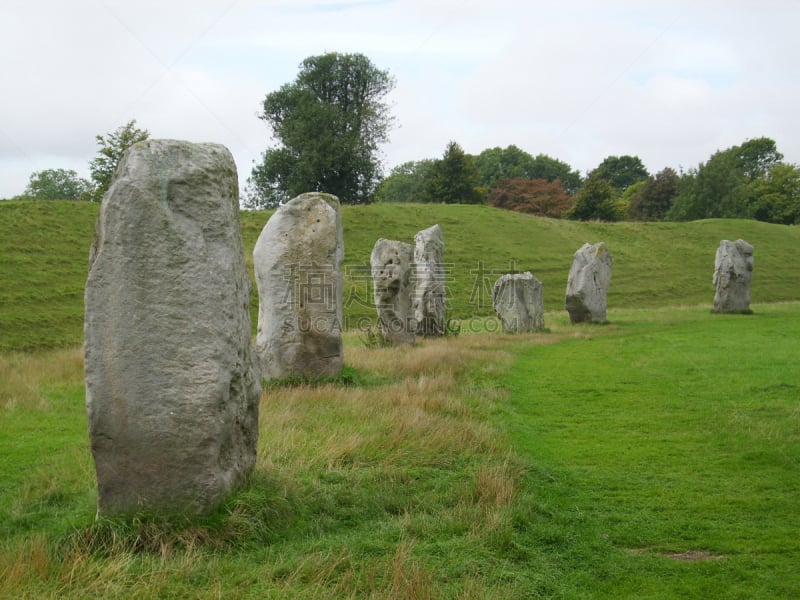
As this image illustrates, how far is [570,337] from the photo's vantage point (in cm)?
2012

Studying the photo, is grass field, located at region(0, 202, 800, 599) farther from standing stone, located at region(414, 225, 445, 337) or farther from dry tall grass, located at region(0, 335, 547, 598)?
standing stone, located at region(414, 225, 445, 337)

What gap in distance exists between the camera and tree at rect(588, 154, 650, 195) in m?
96.7

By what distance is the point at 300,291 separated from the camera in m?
11.2

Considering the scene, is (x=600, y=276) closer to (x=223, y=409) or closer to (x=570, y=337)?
(x=570, y=337)

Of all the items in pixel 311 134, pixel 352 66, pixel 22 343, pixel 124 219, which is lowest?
pixel 22 343

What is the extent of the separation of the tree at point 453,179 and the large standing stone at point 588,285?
39901mm

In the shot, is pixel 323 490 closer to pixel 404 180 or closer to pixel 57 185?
pixel 57 185

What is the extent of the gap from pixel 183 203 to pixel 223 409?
155cm

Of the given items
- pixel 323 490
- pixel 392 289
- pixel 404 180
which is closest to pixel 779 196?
pixel 404 180

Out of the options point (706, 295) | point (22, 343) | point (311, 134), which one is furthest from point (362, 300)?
point (311, 134)

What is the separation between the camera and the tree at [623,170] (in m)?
96.7

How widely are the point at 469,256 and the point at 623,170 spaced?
63371mm

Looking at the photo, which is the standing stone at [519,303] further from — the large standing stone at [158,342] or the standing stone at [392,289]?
the large standing stone at [158,342]

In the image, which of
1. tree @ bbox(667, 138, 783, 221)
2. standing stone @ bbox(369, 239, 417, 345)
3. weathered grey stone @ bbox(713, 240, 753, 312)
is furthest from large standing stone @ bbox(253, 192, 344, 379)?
tree @ bbox(667, 138, 783, 221)
